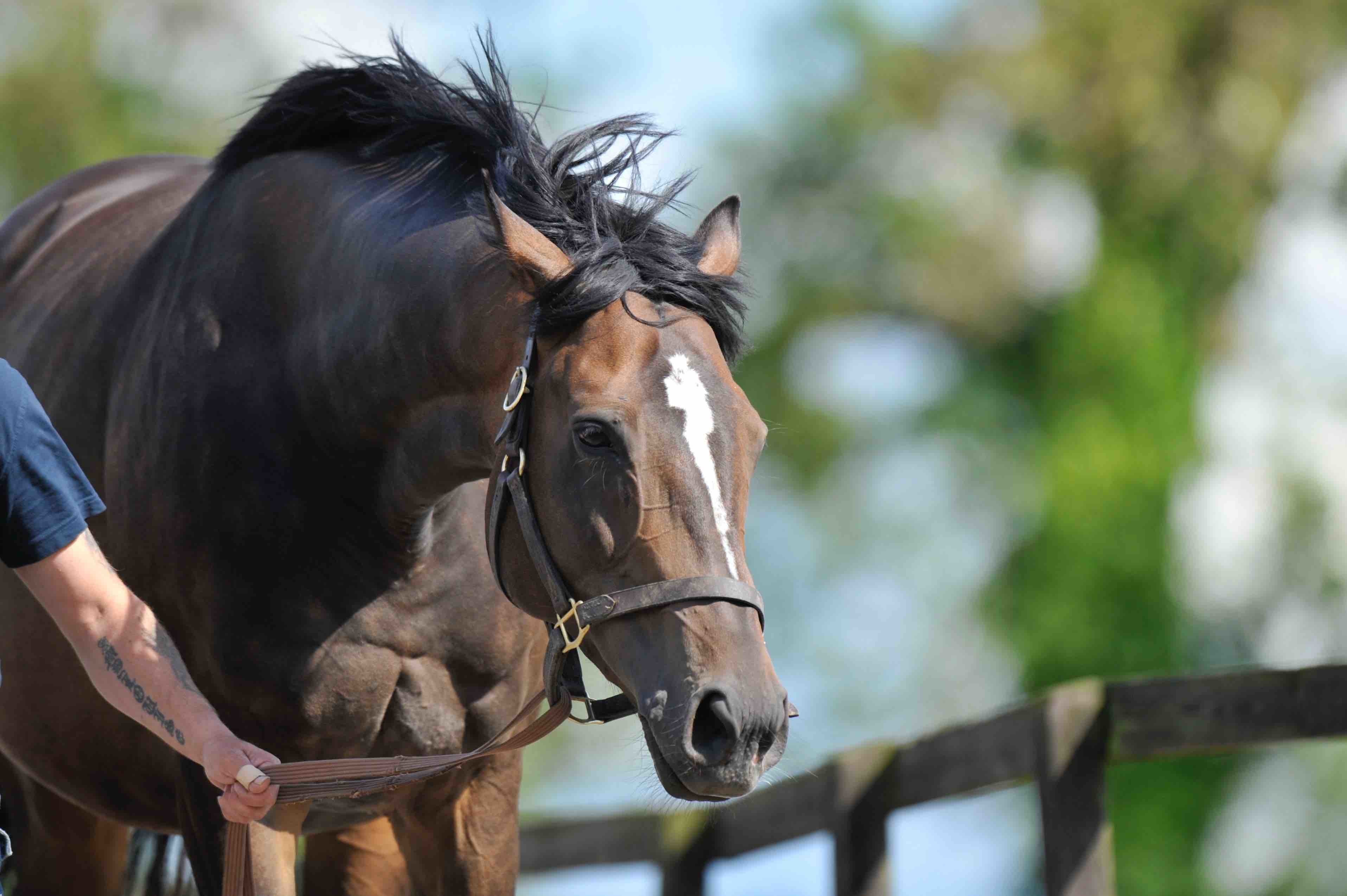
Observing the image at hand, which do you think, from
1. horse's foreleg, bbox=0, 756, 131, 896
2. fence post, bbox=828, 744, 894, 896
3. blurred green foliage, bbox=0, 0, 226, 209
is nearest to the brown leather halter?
horse's foreleg, bbox=0, 756, 131, 896

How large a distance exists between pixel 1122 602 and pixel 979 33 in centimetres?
828

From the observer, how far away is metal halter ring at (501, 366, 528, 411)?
10.1 ft

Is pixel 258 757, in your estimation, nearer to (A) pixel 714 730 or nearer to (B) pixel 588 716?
(B) pixel 588 716

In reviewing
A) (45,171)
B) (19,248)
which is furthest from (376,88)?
(45,171)

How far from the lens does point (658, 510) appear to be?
9.53 feet

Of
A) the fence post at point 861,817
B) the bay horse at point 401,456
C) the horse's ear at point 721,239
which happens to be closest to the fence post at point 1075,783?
the fence post at point 861,817

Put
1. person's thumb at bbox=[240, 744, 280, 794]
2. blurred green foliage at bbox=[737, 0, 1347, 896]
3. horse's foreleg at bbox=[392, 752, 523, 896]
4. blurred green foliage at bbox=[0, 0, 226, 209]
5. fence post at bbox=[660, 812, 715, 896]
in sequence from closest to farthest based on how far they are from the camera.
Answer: person's thumb at bbox=[240, 744, 280, 794]
horse's foreleg at bbox=[392, 752, 523, 896]
fence post at bbox=[660, 812, 715, 896]
blurred green foliage at bbox=[737, 0, 1347, 896]
blurred green foliage at bbox=[0, 0, 226, 209]

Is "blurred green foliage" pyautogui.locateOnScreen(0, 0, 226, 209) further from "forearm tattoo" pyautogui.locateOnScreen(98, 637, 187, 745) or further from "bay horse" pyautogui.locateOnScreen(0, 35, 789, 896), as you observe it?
"forearm tattoo" pyautogui.locateOnScreen(98, 637, 187, 745)

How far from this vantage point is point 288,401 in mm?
3719

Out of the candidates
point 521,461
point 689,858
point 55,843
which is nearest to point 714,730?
point 521,461

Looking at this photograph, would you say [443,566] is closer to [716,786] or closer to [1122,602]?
[716,786]

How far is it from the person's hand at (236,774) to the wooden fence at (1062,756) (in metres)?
1.63

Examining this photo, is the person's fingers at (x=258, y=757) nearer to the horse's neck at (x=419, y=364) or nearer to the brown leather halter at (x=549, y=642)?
the brown leather halter at (x=549, y=642)

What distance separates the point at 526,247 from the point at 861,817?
Answer: 2.75 metres
